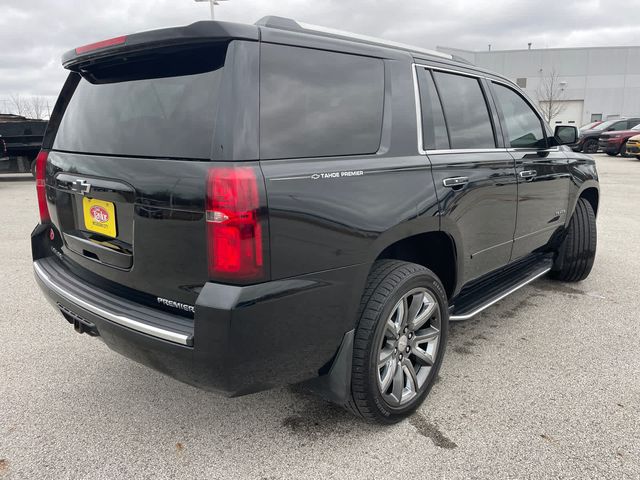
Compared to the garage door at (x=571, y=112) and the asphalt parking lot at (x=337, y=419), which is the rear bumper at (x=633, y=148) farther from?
the garage door at (x=571, y=112)

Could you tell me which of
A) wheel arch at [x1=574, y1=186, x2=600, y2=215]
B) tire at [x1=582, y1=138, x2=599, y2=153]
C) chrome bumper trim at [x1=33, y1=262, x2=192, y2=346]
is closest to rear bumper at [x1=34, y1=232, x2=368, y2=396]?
chrome bumper trim at [x1=33, y1=262, x2=192, y2=346]

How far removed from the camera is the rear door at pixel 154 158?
6.31ft

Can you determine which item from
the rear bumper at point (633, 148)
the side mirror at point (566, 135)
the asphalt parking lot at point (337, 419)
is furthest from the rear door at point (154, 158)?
the rear bumper at point (633, 148)

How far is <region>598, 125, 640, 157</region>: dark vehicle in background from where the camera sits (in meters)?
21.0

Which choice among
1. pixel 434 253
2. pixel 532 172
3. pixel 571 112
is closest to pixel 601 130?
pixel 532 172

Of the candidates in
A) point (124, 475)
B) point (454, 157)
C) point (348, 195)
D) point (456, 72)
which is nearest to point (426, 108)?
point (454, 157)

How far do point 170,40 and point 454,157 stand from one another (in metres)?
1.65

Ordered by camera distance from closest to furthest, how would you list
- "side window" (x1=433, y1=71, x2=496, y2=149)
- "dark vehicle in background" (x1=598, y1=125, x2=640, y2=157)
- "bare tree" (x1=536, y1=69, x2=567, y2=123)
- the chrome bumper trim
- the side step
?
the chrome bumper trim → "side window" (x1=433, y1=71, x2=496, y2=149) → the side step → "dark vehicle in background" (x1=598, y1=125, x2=640, y2=157) → "bare tree" (x1=536, y1=69, x2=567, y2=123)

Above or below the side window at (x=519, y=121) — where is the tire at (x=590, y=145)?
below

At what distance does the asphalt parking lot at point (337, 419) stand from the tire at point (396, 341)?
161mm

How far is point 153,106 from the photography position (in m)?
2.18

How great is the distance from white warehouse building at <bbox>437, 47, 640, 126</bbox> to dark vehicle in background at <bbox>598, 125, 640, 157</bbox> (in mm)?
30278

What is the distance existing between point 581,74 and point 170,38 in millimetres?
57727

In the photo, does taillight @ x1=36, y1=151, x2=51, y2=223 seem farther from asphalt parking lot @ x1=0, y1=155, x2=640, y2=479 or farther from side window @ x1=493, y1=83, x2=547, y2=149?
side window @ x1=493, y1=83, x2=547, y2=149
